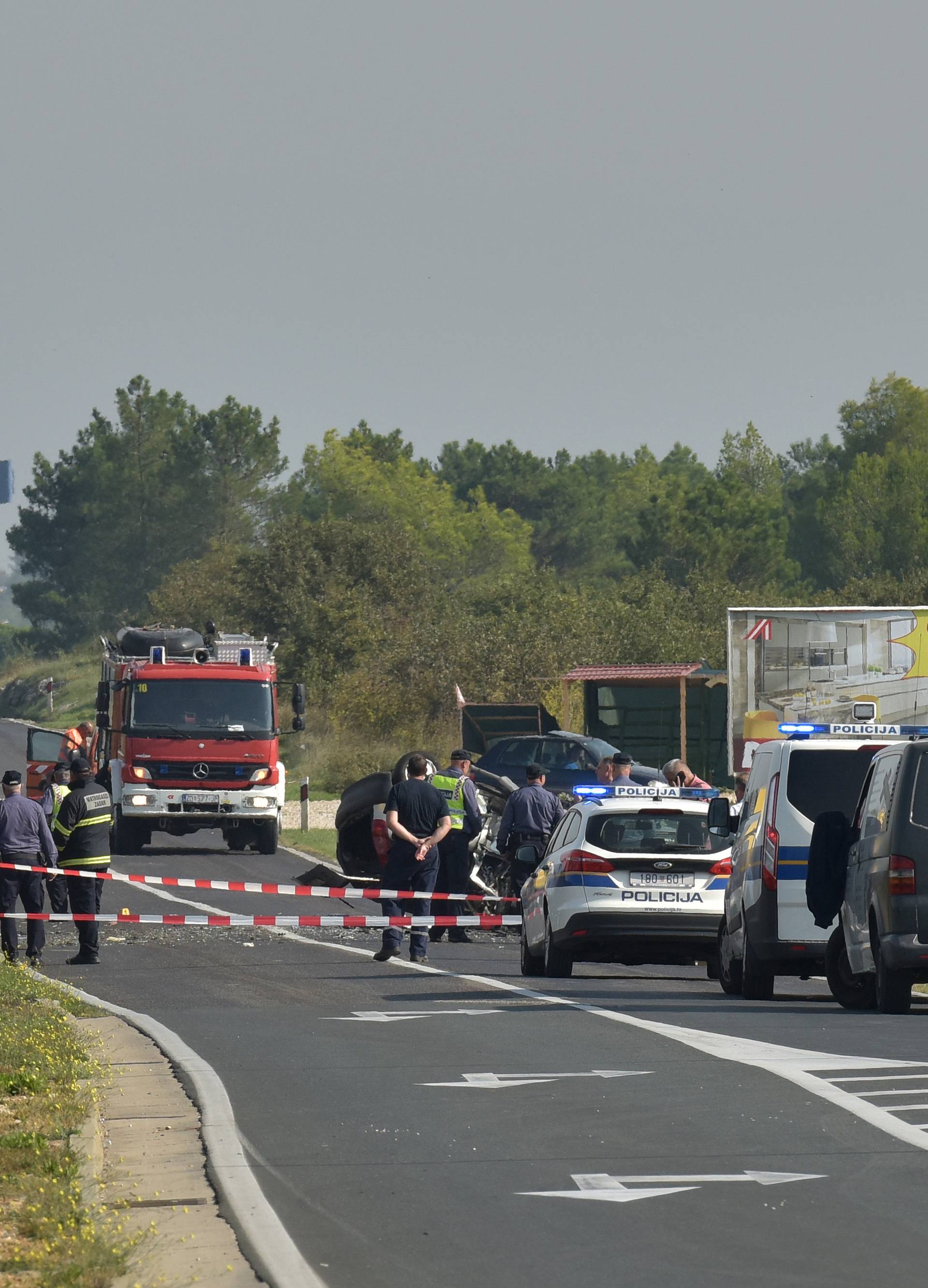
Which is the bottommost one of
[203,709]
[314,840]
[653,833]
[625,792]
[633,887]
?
[314,840]

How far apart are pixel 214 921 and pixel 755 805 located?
759cm

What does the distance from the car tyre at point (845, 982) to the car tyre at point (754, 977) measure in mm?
415

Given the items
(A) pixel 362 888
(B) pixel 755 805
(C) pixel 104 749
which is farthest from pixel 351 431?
(B) pixel 755 805

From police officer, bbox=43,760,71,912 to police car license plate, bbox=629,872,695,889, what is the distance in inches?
286

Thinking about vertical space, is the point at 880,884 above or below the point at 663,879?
above

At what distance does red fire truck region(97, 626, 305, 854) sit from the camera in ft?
97.6

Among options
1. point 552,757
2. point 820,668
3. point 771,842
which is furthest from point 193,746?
point 771,842

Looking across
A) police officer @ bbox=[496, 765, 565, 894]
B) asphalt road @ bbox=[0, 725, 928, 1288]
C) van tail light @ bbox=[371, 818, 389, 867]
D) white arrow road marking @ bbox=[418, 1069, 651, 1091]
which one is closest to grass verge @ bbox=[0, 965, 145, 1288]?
asphalt road @ bbox=[0, 725, 928, 1288]

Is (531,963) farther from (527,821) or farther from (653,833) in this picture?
(527,821)

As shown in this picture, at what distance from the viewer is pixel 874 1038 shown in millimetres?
11023

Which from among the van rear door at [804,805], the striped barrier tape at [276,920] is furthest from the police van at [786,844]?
the striped barrier tape at [276,920]

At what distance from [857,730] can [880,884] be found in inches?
91.9

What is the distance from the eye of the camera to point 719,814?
15.1 metres

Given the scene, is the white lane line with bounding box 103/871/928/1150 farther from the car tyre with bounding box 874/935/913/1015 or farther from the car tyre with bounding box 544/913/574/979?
the car tyre with bounding box 874/935/913/1015
